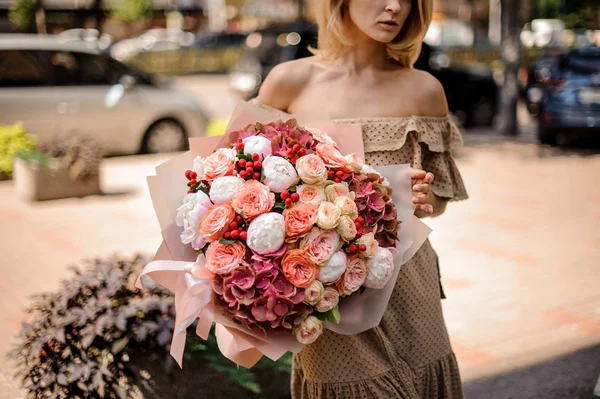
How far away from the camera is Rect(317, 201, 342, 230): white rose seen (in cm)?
162

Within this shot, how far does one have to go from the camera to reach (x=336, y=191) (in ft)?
5.65

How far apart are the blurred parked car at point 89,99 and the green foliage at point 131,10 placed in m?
36.2

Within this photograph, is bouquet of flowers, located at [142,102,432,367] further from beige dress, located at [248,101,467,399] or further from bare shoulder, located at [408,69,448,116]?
bare shoulder, located at [408,69,448,116]

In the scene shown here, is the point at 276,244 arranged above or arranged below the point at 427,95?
below

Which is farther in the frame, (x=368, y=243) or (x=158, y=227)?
(x=158, y=227)

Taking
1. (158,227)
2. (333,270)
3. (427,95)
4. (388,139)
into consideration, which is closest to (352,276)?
(333,270)

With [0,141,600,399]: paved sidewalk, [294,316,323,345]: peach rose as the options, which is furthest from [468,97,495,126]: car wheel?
[294,316,323,345]: peach rose

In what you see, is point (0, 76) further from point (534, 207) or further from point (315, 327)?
point (315, 327)

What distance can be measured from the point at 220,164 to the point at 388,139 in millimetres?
641

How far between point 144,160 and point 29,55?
7.36ft

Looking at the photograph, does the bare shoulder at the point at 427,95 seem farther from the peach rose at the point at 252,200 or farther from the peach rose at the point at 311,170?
the peach rose at the point at 252,200

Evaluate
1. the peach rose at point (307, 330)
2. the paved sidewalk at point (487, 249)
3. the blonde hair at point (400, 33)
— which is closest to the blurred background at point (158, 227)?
the paved sidewalk at point (487, 249)

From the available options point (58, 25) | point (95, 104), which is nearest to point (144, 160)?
point (95, 104)

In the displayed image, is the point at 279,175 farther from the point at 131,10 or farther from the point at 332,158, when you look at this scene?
the point at 131,10
